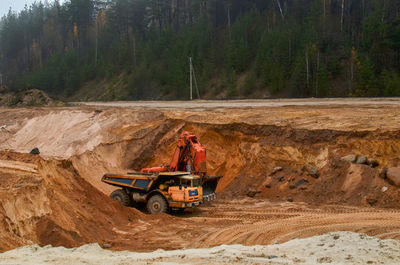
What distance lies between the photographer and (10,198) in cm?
1009

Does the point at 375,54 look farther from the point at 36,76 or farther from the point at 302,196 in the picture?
the point at 36,76

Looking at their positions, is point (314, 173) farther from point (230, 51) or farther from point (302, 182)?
point (230, 51)

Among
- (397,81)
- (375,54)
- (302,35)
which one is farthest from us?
(302,35)

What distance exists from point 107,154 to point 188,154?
733cm

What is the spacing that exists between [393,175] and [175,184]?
23.9 ft

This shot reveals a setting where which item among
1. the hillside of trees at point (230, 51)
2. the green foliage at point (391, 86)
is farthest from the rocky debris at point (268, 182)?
the hillside of trees at point (230, 51)

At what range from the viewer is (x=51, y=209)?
35.8ft

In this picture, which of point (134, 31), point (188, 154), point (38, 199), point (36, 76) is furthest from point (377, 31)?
point (36, 76)

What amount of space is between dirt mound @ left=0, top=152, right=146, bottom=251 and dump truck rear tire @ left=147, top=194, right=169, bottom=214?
0.88 metres

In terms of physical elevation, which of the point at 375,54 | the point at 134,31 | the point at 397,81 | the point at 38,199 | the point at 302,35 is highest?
the point at 134,31

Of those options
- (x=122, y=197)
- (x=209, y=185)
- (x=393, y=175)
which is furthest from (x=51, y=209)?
(x=393, y=175)

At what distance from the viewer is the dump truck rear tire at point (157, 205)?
1489 centimetres

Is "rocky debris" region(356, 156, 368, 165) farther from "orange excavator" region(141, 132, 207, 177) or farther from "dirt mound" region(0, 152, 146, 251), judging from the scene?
"dirt mound" region(0, 152, 146, 251)

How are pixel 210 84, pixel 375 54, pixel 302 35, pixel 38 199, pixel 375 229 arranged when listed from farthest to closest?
1. pixel 210 84
2. pixel 302 35
3. pixel 375 54
4. pixel 38 199
5. pixel 375 229
